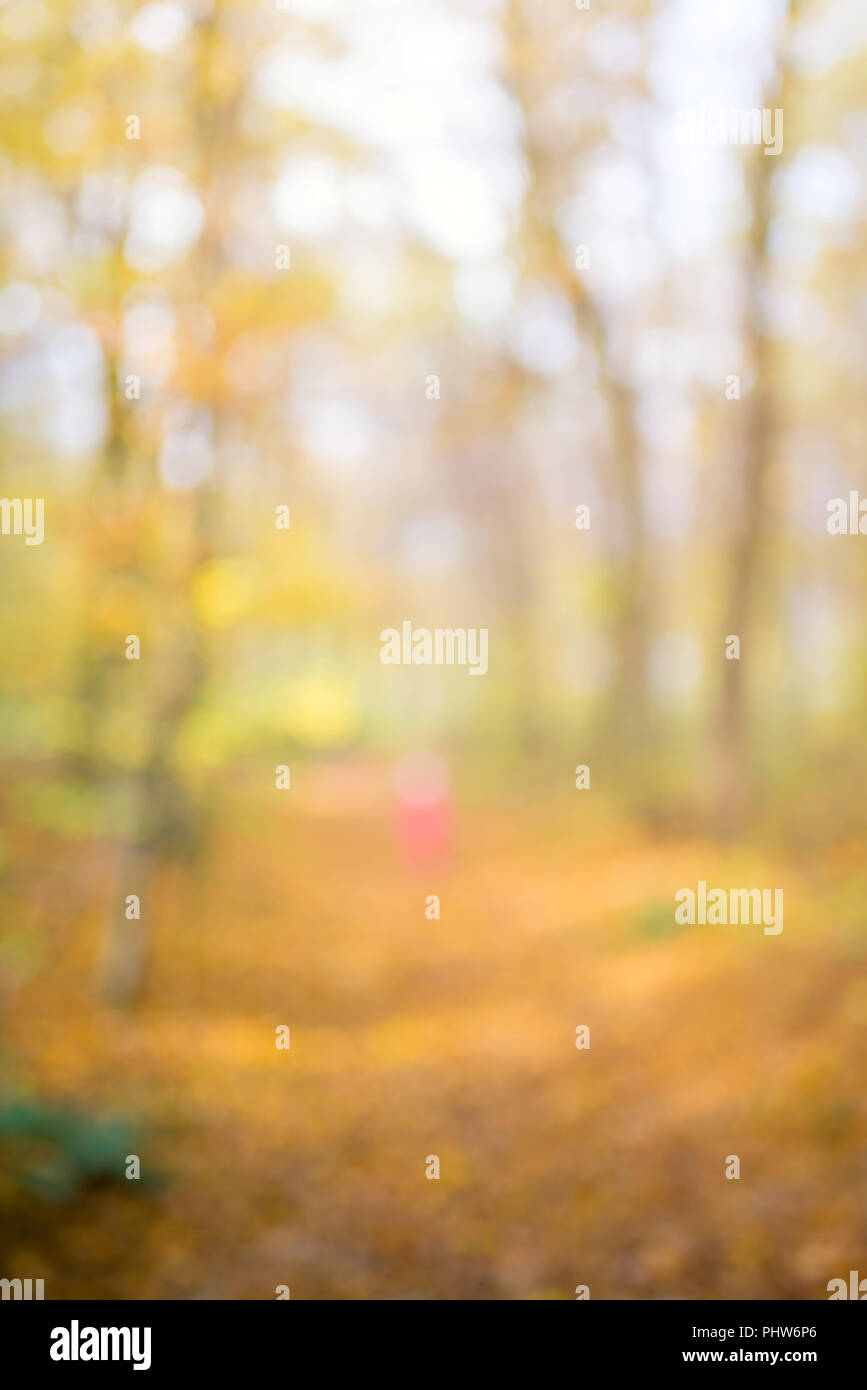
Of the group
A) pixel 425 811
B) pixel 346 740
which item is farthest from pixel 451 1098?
pixel 425 811

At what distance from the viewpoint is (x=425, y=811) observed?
18.1 meters

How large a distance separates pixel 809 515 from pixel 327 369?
35.2ft

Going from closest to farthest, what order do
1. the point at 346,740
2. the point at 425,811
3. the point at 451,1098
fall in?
the point at 451,1098, the point at 346,740, the point at 425,811

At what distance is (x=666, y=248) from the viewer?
13.6 metres

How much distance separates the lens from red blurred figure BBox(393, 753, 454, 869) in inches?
580

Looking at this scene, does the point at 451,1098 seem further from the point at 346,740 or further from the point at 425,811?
the point at 425,811

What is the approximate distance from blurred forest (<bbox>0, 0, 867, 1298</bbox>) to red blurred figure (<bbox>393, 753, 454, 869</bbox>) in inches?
7.2

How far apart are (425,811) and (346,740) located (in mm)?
7421

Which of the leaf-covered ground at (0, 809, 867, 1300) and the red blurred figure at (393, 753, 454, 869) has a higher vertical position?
the red blurred figure at (393, 753, 454, 869)

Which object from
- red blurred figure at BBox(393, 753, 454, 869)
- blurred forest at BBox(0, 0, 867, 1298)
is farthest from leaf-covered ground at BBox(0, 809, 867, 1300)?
red blurred figure at BBox(393, 753, 454, 869)

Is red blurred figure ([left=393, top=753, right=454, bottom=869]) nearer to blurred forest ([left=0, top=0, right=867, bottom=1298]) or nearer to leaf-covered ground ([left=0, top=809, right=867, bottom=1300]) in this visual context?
blurred forest ([left=0, top=0, right=867, bottom=1298])
